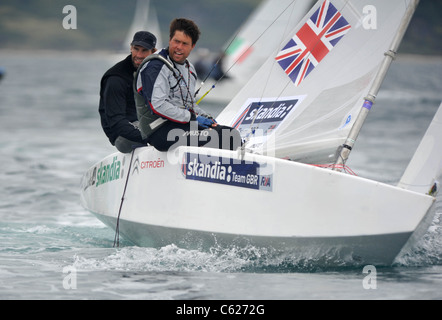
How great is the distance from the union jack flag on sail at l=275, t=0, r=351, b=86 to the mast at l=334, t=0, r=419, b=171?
432 mm

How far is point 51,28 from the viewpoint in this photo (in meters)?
141

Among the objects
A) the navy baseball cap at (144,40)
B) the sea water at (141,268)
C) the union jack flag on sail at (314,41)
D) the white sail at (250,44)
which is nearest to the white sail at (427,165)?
the sea water at (141,268)

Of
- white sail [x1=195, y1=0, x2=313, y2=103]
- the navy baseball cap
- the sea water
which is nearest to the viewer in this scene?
the sea water

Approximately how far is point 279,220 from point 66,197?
13.7ft

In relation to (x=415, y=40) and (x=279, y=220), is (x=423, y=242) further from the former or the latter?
(x=415, y=40)

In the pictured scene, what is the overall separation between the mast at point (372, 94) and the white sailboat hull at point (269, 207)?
66 cm

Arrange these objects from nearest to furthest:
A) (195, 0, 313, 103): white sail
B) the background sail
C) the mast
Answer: the mast, the background sail, (195, 0, 313, 103): white sail

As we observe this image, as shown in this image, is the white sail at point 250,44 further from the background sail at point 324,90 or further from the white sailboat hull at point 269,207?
the white sailboat hull at point 269,207

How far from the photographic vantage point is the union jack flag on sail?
206 inches

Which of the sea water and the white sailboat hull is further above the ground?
the white sailboat hull

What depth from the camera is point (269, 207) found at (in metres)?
4.29

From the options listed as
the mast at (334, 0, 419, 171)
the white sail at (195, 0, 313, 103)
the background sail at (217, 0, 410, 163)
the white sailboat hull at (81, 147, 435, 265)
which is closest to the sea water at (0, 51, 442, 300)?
the white sailboat hull at (81, 147, 435, 265)

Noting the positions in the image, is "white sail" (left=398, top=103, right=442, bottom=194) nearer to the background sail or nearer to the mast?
the mast

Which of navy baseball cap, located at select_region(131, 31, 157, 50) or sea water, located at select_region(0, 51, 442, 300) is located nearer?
sea water, located at select_region(0, 51, 442, 300)
